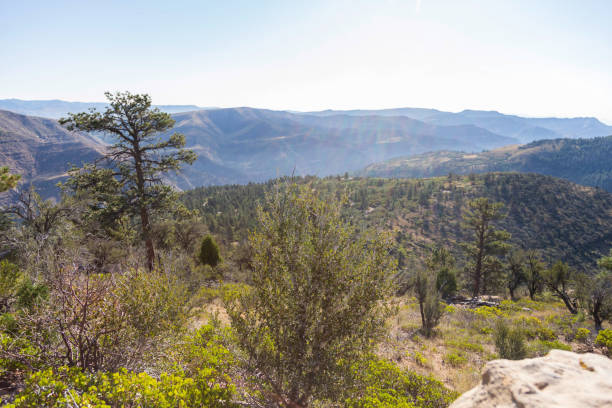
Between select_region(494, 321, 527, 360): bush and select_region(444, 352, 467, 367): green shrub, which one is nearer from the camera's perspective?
select_region(494, 321, 527, 360): bush

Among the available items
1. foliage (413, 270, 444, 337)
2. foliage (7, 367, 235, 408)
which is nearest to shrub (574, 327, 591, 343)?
foliage (413, 270, 444, 337)

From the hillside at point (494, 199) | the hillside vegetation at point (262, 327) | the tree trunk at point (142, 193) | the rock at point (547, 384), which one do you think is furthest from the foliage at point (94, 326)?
the hillside at point (494, 199)

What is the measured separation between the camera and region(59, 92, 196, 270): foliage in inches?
582

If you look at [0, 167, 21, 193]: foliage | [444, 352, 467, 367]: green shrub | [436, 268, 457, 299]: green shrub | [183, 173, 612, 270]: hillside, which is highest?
[0, 167, 21, 193]: foliage

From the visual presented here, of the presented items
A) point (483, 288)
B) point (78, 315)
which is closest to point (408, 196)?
point (483, 288)

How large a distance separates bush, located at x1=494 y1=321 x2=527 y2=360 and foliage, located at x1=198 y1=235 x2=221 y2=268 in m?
21.4

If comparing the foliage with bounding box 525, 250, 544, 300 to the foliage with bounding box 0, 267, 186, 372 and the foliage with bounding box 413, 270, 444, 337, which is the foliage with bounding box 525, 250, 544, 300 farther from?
the foliage with bounding box 0, 267, 186, 372

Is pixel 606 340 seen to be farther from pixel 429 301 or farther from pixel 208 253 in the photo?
pixel 208 253

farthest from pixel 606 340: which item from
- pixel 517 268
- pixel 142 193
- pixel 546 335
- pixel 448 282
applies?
pixel 517 268

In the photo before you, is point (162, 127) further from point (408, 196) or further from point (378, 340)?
point (408, 196)

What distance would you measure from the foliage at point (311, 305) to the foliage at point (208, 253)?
2042cm

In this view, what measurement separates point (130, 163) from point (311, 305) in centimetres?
1685

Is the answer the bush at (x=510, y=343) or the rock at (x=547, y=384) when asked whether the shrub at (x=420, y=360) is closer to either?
the bush at (x=510, y=343)

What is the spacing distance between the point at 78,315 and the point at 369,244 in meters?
6.43
